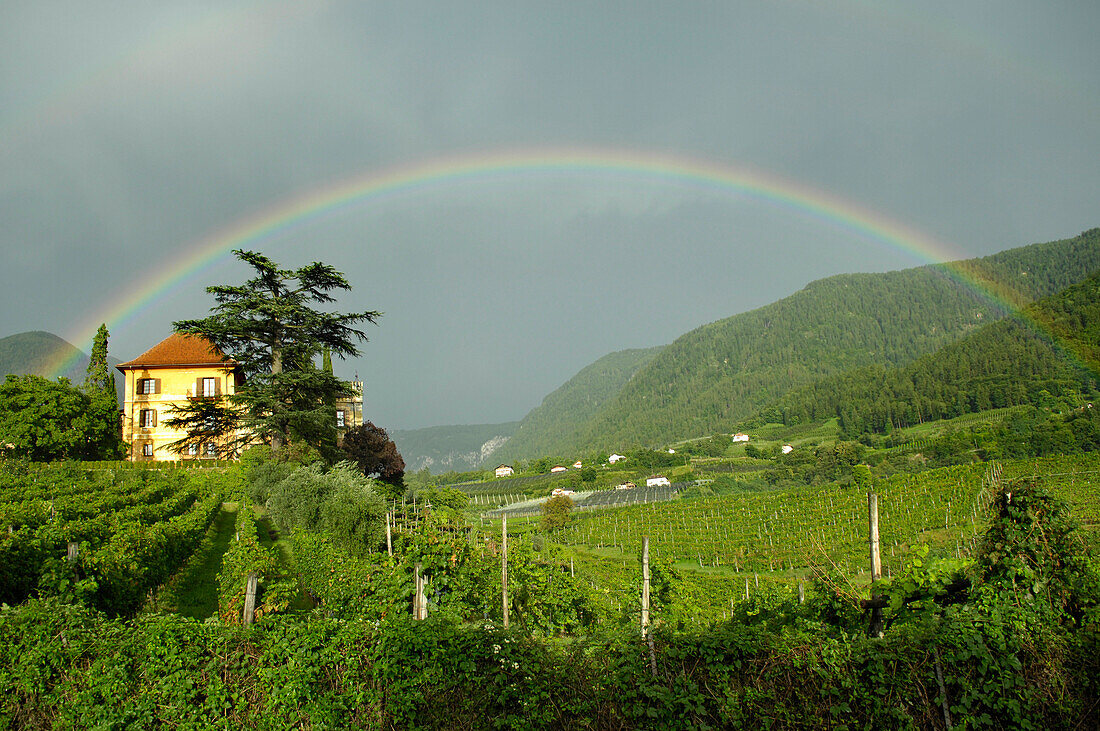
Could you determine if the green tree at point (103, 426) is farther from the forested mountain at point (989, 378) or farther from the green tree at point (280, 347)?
the forested mountain at point (989, 378)

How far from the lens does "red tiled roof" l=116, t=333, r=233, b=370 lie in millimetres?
45219

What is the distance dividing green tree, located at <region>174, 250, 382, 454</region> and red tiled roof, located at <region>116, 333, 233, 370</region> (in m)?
17.1

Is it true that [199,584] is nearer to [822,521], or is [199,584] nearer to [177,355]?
[177,355]

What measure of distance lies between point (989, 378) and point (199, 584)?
147373 mm

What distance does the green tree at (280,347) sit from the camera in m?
28.2

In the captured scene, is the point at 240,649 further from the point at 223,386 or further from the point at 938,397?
the point at 938,397

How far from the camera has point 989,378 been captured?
4948 inches

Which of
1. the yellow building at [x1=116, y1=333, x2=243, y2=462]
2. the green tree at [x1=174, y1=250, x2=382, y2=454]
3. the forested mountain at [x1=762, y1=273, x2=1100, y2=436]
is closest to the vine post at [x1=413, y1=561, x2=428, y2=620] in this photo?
the green tree at [x1=174, y1=250, x2=382, y2=454]

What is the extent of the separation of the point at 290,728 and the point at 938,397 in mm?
153036

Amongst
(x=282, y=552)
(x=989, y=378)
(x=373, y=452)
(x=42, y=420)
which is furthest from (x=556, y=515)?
(x=989, y=378)

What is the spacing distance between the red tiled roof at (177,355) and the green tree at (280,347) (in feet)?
56.1

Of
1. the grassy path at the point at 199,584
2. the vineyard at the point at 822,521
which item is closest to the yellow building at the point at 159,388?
the grassy path at the point at 199,584

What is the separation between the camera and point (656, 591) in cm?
1098

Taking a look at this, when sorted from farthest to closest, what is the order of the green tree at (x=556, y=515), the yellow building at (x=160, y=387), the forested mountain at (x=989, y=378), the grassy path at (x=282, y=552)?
the forested mountain at (x=989, y=378) < the green tree at (x=556, y=515) < the yellow building at (x=160, y=387) < the grassy path at (x=282, y=552)
